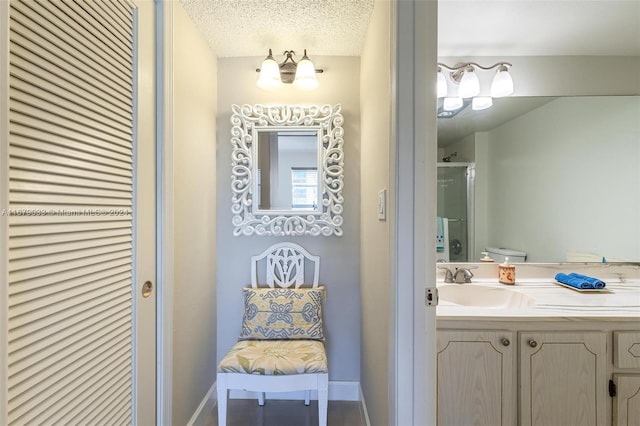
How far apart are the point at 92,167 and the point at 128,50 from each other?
46cm

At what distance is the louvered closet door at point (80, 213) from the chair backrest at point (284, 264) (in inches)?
31.1

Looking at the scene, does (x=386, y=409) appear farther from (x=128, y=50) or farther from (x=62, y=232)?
(x=128, y=50)

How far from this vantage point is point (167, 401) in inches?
49.1

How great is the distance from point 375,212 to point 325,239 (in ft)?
2.06

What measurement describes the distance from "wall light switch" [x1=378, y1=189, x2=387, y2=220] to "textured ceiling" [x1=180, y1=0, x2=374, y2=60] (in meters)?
0.96

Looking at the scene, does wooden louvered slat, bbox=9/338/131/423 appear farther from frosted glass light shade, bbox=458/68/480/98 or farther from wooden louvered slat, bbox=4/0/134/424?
frosted glass light shade, bbox=458/68/480/98

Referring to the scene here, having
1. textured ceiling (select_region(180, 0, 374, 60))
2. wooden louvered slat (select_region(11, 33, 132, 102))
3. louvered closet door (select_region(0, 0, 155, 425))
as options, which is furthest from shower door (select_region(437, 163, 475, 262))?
wooden louvered slat (select_region(11, 33, 132, 102))

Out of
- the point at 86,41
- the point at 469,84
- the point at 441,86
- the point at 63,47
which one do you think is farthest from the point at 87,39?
the point at 469,84

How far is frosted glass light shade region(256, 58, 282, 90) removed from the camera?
5.65 feet

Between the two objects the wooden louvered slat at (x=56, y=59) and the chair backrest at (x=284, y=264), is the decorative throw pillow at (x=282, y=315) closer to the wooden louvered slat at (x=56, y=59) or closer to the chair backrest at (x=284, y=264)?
the chair backrest at (x=284, y=264)

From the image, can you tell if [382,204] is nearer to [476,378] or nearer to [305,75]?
[476,378]

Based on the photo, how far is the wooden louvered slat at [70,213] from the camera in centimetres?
65

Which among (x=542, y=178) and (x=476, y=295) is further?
(x=542, y=178)

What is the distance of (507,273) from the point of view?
1.66 m
